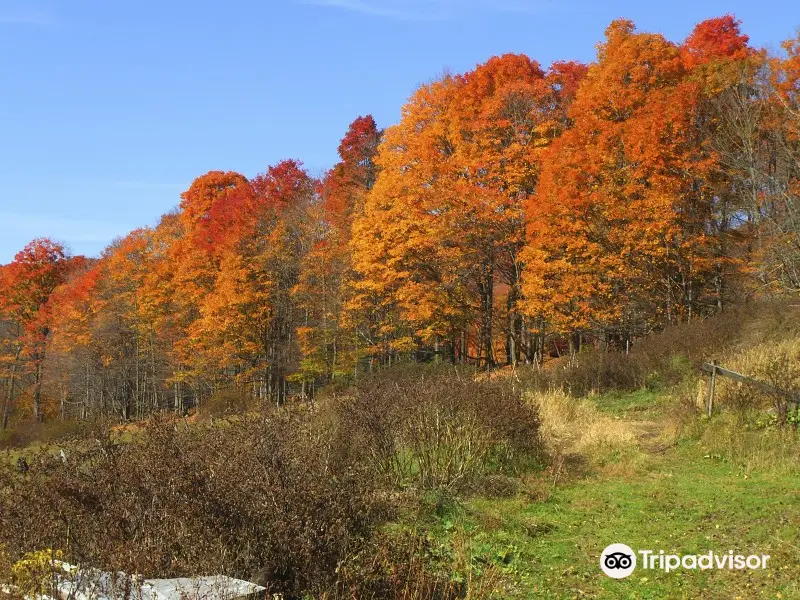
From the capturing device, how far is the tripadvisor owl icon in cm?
673

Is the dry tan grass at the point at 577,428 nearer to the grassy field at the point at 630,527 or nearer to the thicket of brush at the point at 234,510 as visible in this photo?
the grassy field at the point at 630,527

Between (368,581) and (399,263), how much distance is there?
2013cm

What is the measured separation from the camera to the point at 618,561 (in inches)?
273

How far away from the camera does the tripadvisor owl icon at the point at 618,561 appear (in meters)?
6.73

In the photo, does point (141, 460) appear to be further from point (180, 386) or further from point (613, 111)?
point (180, 386)

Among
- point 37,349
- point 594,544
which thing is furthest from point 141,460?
point 37,349

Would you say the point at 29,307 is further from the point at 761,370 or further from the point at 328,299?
the point at 761,370

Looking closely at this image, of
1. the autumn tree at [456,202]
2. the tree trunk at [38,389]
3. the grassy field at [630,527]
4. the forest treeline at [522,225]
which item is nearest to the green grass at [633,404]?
the grassy field at [630,527]

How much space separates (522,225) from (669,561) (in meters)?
17.6

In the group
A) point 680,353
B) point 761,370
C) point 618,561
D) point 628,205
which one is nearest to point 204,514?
point 618,561

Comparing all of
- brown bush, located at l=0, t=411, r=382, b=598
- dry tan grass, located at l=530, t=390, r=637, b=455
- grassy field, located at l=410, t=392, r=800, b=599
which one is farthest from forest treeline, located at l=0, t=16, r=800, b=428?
brown bush, located at l=0, t=411, r=382, b=598

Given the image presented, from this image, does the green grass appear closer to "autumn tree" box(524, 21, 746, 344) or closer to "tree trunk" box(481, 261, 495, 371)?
"autumn tree" box(524, 21, 746, 344)

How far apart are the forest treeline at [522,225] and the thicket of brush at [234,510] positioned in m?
13.6

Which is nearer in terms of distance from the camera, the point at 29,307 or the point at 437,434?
the point at 437,434
